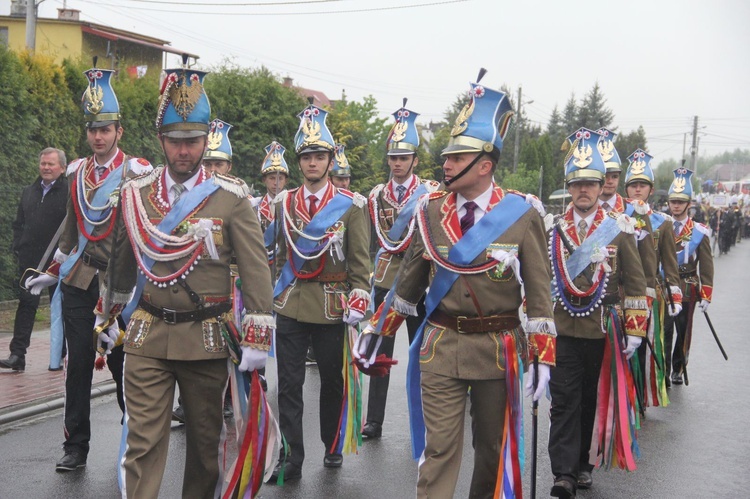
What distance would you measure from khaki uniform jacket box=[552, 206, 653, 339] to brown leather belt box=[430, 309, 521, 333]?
171 cm

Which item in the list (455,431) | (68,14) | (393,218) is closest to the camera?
(455,431)

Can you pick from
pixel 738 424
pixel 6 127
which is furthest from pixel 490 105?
pixel 6 127

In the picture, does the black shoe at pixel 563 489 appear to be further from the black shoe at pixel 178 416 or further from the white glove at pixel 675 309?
the white glove at pixel 675 309

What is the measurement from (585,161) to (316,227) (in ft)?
6.45

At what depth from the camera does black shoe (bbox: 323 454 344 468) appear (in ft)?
23.0

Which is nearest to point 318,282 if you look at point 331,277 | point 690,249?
point 331,277

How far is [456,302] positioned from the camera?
16.8 feet

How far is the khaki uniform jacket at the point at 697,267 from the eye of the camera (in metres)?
11.1

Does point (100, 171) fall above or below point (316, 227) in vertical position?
above

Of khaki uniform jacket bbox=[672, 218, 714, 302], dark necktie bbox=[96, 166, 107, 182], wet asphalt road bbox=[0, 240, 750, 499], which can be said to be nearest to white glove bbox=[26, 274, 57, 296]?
dark necktie bbox=[96, 166, 107, 182]

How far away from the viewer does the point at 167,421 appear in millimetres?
5047

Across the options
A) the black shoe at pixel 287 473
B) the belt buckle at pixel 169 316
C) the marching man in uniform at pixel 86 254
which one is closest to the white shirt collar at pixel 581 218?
the black shoe at pixel 287 473

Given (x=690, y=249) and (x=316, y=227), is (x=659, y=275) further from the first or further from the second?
(x=316, y=227)

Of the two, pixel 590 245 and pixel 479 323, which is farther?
pixel 590 245
